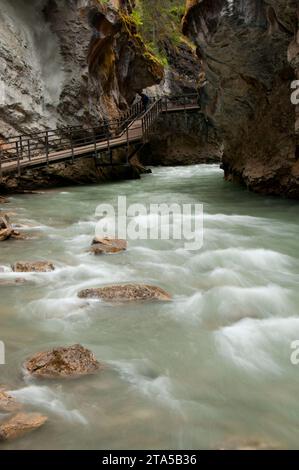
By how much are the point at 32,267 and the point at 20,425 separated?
11.1 ft

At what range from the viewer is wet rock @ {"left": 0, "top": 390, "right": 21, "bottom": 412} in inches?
115

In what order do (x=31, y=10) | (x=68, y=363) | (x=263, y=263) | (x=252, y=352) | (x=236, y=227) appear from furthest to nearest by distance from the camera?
(x=31, y=10)
(x=236, y=227)
(x=263, y=263)
(x=252, y=352)
(x=68, y=363)

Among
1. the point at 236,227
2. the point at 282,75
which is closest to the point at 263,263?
the point at 236,227

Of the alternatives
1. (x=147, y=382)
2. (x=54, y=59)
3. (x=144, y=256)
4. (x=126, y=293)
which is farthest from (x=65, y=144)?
(x=147, y=382)

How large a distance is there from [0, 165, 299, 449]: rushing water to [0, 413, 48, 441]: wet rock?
0.05 meters

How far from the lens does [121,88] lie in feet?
77.4

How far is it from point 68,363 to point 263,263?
3770mm

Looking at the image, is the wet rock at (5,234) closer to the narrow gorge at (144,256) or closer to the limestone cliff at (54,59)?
the narrow gorge at (144,256)

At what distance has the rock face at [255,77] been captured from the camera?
32.9 ft

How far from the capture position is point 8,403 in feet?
9.76

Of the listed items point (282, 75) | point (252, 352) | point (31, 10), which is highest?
point (31, 10)

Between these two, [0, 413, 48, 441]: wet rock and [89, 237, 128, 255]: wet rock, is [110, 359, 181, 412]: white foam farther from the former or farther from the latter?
[89, 237, 128, 255]: wet rock

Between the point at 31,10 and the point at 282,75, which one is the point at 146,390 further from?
the point at 31,10

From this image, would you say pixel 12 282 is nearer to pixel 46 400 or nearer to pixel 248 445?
pixel 46 400
